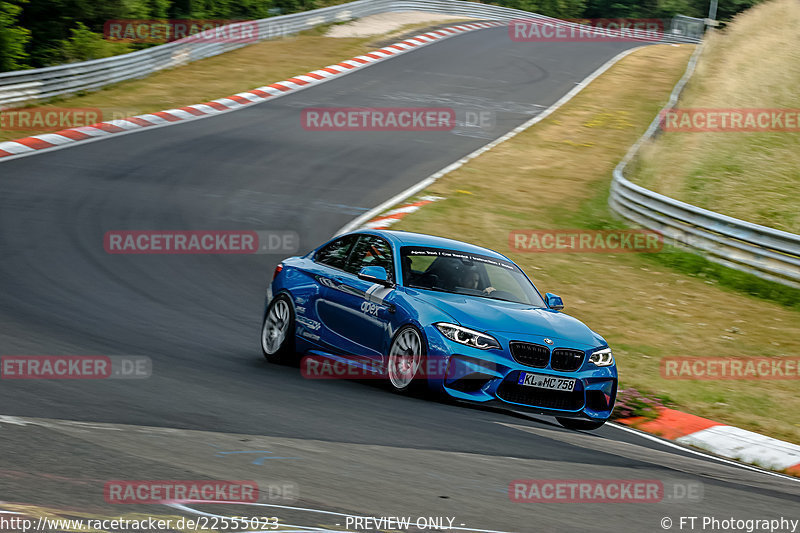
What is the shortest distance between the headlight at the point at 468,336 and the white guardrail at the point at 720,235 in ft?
29.3

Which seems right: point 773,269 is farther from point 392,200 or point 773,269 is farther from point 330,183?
point 330,183

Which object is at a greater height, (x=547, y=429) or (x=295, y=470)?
(x=295, y=470)

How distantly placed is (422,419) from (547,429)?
48.0 inches

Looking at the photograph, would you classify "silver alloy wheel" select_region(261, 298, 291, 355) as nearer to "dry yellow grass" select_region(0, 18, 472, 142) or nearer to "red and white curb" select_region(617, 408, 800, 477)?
"red and white curb" select_region(617, 408, 800, 477)

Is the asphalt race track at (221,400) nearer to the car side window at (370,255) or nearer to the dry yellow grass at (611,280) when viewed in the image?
the car side window at (370,255)

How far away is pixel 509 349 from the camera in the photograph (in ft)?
27.2

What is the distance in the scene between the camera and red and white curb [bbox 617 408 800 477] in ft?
27.6

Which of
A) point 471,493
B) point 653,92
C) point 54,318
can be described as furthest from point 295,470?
point 653,92

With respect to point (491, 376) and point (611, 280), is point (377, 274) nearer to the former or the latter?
point (491, 376)

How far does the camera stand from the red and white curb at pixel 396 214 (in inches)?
693

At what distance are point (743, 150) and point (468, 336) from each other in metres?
16.1

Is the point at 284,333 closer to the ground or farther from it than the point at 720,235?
farther from it

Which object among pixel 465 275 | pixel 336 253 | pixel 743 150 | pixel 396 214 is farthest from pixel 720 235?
pixel 336 253

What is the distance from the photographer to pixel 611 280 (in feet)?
52.6
